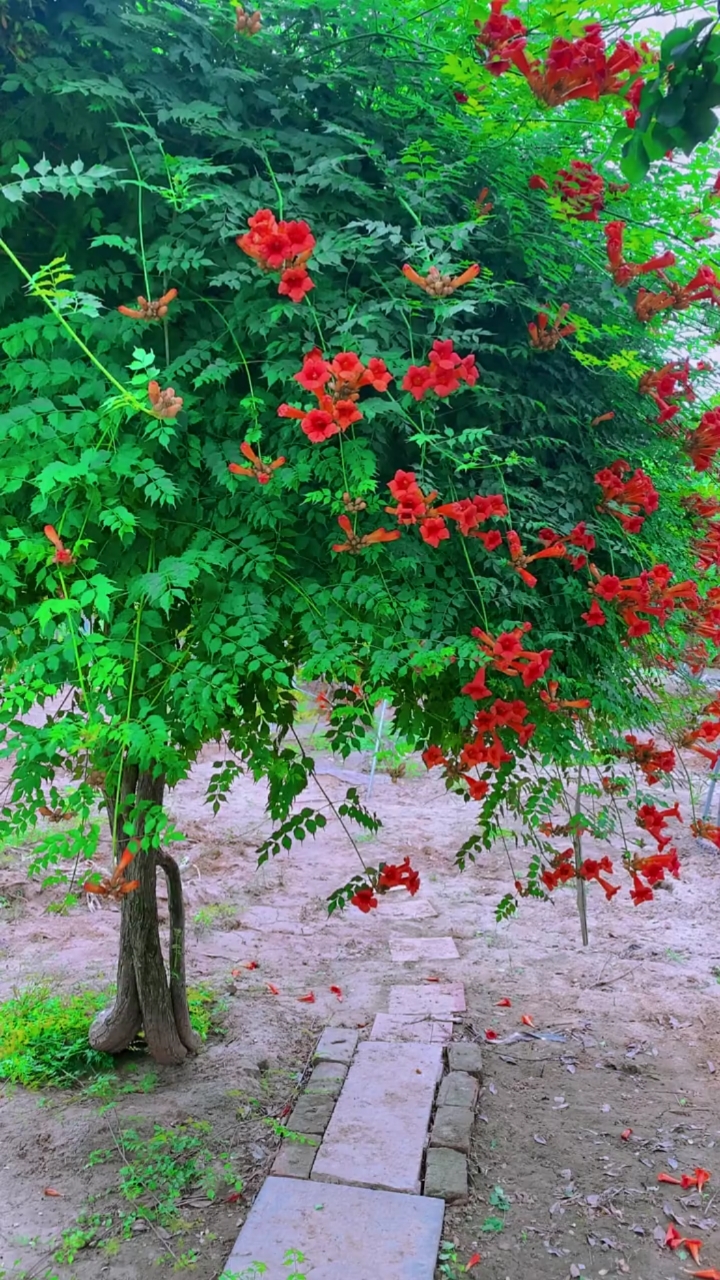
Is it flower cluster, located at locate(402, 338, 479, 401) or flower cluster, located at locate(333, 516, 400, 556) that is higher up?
flower cluster, located at locate(402, 338, 479, 401)

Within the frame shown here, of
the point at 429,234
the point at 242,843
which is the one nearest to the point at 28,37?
the point at 429,234

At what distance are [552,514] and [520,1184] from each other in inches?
105

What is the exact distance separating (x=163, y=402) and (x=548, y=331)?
0.91 m

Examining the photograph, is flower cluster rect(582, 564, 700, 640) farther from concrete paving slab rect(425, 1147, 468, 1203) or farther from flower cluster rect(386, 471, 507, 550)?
concrete paving slab rect(425, 1147, 468, 1203)

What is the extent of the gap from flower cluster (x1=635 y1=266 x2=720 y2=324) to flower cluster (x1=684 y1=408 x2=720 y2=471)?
0.89ft

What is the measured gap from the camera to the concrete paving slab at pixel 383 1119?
3369mm

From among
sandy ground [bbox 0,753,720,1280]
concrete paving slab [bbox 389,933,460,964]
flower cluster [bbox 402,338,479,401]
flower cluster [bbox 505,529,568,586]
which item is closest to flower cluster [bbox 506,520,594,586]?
flower cluster [bbox 505,529,568,586]

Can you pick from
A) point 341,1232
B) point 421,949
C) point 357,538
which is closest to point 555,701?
point 357,538

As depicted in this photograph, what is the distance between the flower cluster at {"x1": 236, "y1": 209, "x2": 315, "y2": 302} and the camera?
1663mm

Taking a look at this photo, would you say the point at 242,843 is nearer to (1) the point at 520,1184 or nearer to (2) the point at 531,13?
(1) the point at 520,1184

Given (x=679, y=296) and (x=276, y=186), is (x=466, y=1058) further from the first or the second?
(x=276, y=186)

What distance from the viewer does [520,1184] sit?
139 inches

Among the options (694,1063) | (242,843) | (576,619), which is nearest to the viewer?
(576,619)

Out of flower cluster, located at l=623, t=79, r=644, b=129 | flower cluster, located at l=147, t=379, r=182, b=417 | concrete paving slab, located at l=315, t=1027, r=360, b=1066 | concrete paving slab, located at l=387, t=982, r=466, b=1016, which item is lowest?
concrete paving slab, located at l=315, t=1027, r=360, b=1066
